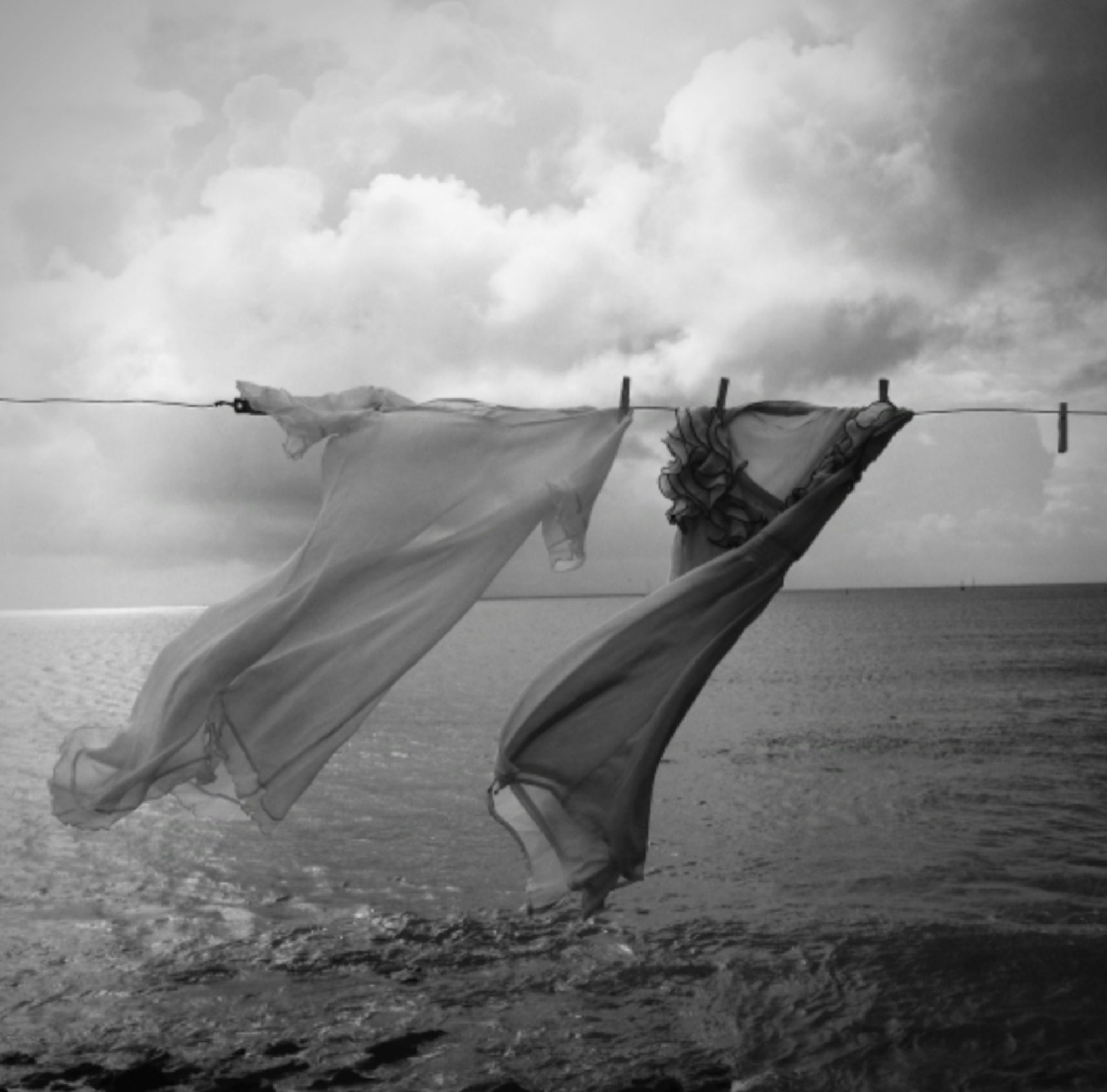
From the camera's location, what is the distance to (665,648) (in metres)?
6.81

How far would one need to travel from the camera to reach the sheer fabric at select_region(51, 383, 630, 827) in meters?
6.45

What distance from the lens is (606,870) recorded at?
6625 millimetres

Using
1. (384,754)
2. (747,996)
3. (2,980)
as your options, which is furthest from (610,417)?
(384,754)

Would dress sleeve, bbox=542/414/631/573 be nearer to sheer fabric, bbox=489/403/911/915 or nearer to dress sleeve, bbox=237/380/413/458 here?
sheer fabric, bbox=489/403/911/915

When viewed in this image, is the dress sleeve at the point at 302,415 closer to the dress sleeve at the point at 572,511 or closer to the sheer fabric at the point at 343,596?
the sheer fabric at the point at 343,596

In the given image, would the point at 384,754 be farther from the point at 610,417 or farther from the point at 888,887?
the point at 610,417

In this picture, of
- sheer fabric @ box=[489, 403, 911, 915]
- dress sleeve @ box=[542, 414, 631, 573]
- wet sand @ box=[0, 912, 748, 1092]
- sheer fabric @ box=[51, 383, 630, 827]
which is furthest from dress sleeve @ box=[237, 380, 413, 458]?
wet sand @ box=[0, 912, 748, 1092]

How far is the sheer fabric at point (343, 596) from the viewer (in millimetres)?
6449

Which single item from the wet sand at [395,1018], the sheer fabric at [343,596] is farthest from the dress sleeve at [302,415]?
the wet sand at [395,1018]

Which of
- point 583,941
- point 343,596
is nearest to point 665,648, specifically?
point 343,596

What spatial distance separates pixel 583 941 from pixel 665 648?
5472 millimetres

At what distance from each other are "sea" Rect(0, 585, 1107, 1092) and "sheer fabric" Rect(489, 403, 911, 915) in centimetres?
234

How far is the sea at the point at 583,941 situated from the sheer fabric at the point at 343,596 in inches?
110

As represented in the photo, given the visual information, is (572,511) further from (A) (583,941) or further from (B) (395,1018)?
(A) (583,941)
